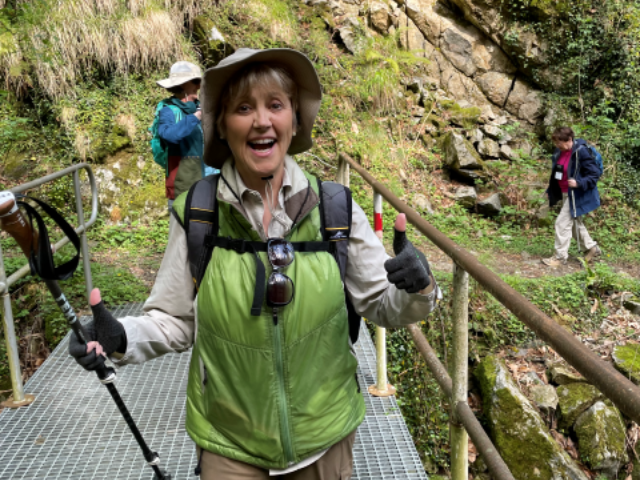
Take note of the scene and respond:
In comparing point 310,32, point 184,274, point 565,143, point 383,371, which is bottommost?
point 383,371

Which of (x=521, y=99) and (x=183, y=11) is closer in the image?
(x=183, y=11)

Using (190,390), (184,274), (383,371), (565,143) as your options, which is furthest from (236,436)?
(565,143)

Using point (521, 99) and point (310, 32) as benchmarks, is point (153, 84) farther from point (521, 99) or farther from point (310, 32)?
point (521, 99)

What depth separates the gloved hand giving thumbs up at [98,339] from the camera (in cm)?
131

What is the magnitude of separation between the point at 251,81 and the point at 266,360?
799mm

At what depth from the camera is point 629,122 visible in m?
10.8

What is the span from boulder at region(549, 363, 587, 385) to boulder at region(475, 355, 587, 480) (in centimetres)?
88

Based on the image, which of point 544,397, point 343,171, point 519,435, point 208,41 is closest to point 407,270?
point 343,171

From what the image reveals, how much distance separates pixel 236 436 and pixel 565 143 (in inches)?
290

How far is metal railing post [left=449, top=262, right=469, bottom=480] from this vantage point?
1.73 meters

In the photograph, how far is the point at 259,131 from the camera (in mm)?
1466

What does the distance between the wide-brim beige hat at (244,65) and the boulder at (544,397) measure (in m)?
4.44

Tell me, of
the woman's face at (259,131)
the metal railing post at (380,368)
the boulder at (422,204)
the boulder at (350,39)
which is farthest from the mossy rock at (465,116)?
the woman's face at (259,131)

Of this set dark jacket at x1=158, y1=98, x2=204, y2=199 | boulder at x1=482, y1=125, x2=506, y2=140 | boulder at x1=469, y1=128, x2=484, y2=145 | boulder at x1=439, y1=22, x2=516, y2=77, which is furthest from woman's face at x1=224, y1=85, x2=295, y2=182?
boulder at x1=439, y1=22, x2=516, y2=77
